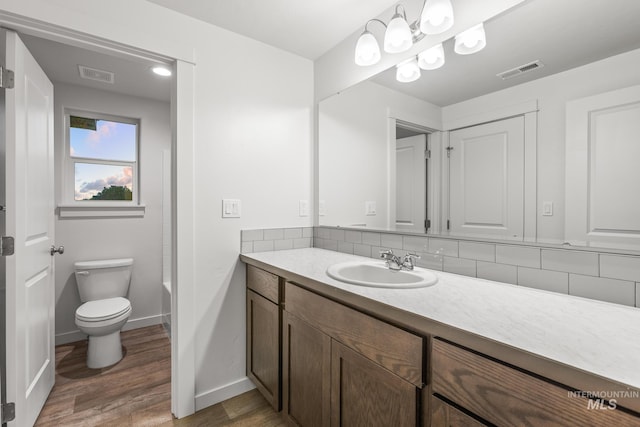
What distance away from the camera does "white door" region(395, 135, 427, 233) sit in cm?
154

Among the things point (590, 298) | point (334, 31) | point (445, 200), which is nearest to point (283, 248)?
point (445, 200)

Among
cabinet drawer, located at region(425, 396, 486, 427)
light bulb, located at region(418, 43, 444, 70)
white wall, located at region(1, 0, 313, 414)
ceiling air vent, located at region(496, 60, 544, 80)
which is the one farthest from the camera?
white wall, located at region(1, 0, 313, 414)

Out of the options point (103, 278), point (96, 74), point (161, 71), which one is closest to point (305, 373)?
point (103, 278)

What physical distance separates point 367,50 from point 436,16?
0.45 metres

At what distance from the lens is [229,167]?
183cm

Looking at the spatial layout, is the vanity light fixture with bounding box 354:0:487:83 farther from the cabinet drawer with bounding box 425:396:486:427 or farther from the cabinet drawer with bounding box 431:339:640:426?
the cabinet drawer with bounding box 425:396:486:427

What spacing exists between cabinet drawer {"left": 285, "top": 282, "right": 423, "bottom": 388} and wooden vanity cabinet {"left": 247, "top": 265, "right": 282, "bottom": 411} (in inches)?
9.7

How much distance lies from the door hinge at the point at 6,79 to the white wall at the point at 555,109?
214 cm

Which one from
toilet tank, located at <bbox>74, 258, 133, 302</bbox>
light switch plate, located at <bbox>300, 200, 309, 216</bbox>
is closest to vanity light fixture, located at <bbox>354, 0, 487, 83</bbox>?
light switch plate, located at <bbox>300, 200, 309, 216</bbox>

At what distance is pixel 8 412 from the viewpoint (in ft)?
4.42

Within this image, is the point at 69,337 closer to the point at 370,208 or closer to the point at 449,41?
the point at 370,208

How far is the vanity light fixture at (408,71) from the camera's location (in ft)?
5.05

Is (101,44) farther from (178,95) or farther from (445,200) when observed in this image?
(445,200)

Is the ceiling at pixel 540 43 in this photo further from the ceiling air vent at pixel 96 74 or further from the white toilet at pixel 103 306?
the white toilet at pixel 103 306
